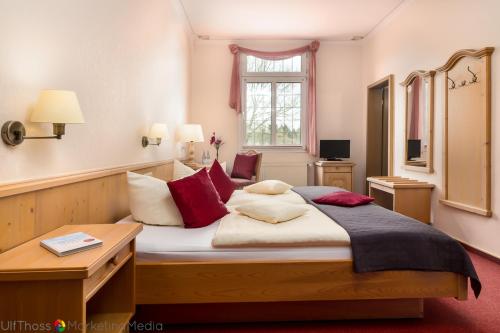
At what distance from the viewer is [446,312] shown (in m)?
2.04

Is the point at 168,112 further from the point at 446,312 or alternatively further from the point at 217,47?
the point at 446,312

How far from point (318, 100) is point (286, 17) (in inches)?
62.7

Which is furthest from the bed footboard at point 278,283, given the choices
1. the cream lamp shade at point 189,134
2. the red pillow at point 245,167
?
the red pillow at point 245,167

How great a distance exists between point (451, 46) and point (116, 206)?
11.6 ft

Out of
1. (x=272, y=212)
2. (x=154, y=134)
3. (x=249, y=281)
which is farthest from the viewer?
(x=154, y=134)

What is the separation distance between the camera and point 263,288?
178 cm

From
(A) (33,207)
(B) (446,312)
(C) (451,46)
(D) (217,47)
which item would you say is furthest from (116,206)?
(D) (217,47)

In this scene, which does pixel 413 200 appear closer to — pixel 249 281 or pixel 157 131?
pixel 249 281

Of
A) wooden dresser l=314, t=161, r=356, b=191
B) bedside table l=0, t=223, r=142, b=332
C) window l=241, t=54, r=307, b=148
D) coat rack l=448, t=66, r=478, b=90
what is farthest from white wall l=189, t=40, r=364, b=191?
bedside table l=0, t=223, r=142, b=332

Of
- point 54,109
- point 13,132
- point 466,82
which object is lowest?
point 13,132

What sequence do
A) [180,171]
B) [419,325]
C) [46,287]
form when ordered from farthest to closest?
[180,171], [419,325], [46,287]

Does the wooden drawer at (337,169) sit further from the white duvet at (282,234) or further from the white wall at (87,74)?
the white duvet at (282,234)

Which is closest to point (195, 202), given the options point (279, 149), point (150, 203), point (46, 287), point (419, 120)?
point (150, 203)

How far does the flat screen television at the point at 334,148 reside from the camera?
5.59 meters
